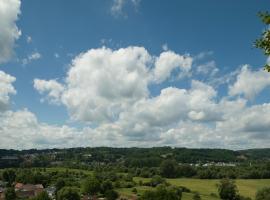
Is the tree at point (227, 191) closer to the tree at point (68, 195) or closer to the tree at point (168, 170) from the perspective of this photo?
the tree at point (68, 195)

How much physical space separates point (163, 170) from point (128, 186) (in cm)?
4848

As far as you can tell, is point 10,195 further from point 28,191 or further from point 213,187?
point 213,187

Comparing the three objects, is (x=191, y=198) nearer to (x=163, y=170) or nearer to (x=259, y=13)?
(x=163, y=170)

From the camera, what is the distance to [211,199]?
115 meters

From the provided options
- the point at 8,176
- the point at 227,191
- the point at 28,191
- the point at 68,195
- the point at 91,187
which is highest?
the point at 8,176

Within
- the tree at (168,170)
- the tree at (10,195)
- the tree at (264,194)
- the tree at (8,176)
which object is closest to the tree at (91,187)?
the tree at (10,195)

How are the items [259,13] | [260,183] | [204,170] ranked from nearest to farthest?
1. [259,13]
2. [260,183]
3. [204,170]

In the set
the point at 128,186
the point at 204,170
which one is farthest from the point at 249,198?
the point at 204,170

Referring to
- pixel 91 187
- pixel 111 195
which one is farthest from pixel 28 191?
pixel 111 195

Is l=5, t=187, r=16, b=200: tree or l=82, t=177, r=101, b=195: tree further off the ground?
l=82, t=177, r=101, b=195: tree

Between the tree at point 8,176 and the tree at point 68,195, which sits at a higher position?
the tree at point 8,176

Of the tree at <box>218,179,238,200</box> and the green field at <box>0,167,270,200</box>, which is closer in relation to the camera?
the green field at <box>0,167,270,200</box>

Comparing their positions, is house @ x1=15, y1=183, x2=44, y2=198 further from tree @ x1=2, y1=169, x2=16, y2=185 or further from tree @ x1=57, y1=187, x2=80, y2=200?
tree @ x1=2, y1=169, x2=16, y2=185

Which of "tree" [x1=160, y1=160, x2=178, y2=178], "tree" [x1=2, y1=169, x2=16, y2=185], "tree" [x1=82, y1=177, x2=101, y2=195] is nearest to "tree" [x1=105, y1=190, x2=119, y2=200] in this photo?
"tree" [x1=82, y1=177, x2=101, y2=195]
